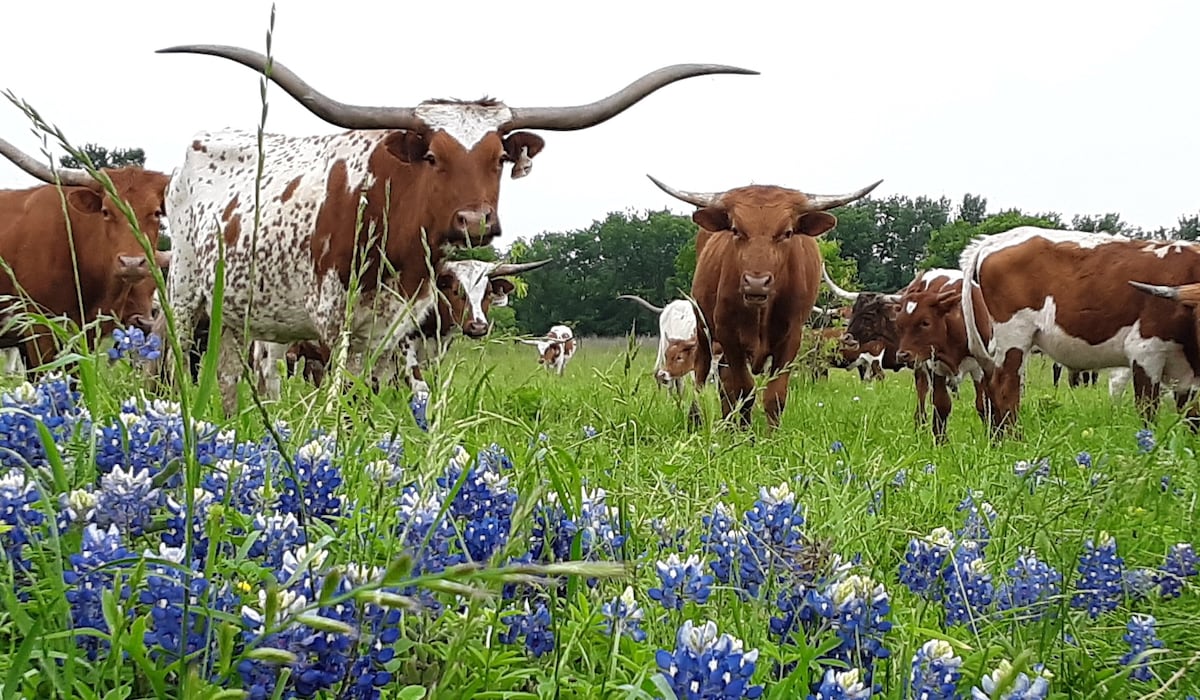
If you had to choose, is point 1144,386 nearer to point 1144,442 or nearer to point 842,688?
point 1144,442

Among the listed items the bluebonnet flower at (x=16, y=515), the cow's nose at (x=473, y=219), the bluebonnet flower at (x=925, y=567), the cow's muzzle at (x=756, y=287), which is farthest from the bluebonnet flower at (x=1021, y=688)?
the cow's muzzle at (x=756, y=287)

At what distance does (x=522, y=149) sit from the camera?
6.33m

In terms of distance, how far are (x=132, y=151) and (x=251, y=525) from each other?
2120 inches

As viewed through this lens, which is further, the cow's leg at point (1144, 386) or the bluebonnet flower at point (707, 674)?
the cow's leg at point (1144, 386)

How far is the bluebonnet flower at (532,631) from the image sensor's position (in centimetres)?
144

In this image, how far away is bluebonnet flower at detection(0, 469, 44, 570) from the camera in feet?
4.31

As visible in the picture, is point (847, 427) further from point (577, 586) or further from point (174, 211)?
point (174, 211)

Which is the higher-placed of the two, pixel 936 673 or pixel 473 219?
pixel 473 219

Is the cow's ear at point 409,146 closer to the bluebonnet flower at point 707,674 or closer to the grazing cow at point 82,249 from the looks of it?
the grazing cow at point 82,249

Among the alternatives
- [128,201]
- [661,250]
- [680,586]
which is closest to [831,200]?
[128,201]

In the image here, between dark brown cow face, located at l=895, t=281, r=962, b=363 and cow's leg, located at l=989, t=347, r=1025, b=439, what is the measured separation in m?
0.61

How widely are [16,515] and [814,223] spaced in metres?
6.66

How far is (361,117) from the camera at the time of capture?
6219mm

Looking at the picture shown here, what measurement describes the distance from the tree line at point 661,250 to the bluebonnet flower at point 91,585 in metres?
44.5
